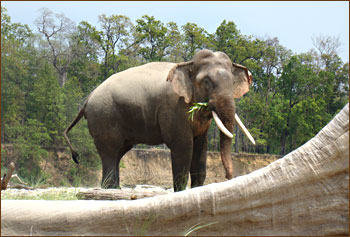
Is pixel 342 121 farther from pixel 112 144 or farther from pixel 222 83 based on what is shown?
pixel 112 144

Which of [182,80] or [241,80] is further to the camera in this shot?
[241,80]

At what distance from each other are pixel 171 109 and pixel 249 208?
10.4 ft

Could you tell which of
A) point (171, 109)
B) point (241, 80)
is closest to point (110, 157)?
point (171, 109)

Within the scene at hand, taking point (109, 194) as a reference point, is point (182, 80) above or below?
above

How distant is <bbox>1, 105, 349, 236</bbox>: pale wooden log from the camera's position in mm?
2535

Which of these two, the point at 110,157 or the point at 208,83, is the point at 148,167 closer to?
the point at 110,157

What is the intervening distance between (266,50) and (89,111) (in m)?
25.4

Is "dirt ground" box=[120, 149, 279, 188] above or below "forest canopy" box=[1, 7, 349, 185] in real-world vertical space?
below

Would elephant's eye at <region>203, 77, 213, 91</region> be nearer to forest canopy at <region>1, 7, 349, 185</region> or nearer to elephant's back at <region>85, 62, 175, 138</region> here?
elephant's back at <region>85, 62, 175, 138</region>

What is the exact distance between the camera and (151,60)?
86.8 feet

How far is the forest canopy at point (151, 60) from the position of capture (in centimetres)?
2325

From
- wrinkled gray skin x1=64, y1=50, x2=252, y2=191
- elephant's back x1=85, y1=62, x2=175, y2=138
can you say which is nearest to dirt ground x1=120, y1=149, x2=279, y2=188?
wrinkled gray skin x1=64, y1=50, x2=252, y2=191

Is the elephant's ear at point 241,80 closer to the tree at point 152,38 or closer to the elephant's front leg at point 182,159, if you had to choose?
the elephant's front leg at point 182,159

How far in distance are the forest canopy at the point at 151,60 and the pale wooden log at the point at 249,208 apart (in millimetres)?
19985
